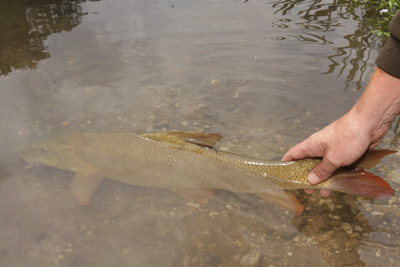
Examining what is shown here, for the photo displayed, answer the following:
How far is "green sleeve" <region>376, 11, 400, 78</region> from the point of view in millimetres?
2417

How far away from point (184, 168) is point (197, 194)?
342 mm

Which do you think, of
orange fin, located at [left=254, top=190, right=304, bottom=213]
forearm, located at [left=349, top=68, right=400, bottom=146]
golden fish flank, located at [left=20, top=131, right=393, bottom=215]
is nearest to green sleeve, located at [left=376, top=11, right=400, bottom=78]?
forearm, located at [left=349, top=68, right=400, bottom=146]

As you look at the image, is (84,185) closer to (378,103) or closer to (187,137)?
(187,137)

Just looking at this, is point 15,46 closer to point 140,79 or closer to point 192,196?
point 140,79

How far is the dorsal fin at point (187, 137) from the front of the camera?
405 centimetres

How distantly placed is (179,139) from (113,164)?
0.88 meters

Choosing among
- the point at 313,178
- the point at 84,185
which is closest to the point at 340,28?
the point at 313,178

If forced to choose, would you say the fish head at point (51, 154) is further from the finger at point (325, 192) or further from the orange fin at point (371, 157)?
the orange fin at point (371, 157)

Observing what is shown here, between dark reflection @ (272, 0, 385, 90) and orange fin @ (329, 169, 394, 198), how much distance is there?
2869mm

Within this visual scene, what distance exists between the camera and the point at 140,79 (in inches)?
255

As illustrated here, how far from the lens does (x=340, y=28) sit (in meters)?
7.84

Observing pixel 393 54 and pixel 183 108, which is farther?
pixel 183 108

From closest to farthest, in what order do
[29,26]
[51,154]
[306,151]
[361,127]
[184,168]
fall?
1. [361,127]
2. [306,151]
3. [184,168]
4. [51,154]
5. [29,26]

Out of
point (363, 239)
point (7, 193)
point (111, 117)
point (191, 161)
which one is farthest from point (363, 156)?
point (7, 193)
